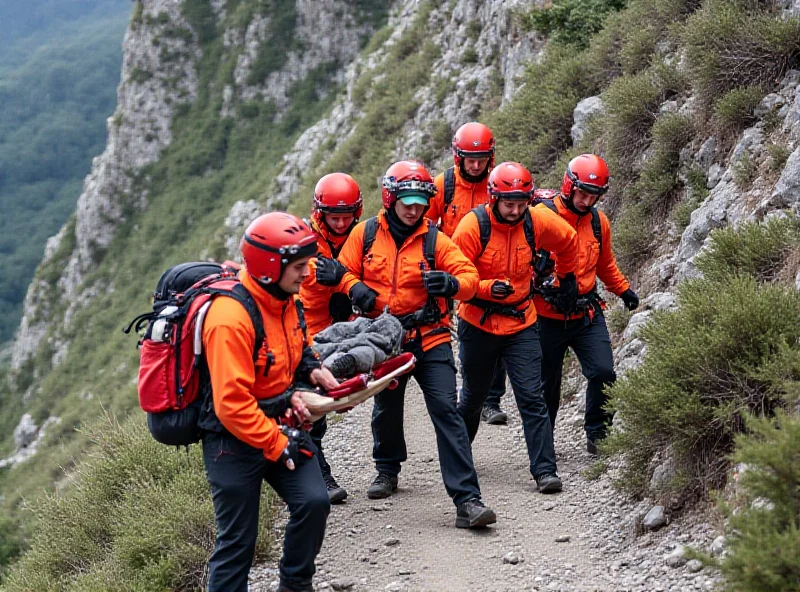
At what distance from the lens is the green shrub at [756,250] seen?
7113 millimetres

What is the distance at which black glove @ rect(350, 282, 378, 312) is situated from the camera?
6.78 m

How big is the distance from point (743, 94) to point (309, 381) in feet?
21.5

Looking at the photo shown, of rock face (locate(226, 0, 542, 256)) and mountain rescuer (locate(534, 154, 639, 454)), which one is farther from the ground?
mountain rescuer (locate(534, 154, 639, 454))

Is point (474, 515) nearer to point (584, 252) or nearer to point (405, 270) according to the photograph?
point (405, 270)

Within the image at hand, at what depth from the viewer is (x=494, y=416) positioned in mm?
9586

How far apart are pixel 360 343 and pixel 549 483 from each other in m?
2.23

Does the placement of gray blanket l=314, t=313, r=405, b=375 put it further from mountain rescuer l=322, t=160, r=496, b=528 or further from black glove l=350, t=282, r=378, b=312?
mountain rescuer l=322, t=160, r=496, b=528

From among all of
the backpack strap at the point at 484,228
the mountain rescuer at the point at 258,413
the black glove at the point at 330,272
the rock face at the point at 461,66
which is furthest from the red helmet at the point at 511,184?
the rock face at the point at 461,66

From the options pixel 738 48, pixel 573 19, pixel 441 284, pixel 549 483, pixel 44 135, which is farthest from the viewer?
pixel 44 135

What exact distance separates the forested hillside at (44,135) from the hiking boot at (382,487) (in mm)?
77740

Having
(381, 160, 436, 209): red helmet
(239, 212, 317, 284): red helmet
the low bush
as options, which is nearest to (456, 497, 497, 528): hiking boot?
(381, 160, 436, 209): red helmet

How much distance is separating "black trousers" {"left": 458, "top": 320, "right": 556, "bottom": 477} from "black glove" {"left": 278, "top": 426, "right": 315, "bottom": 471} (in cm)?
226

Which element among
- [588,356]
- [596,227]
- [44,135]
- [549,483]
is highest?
[596,227]

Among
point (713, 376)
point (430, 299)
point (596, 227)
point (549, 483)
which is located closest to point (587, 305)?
point (596, 227)
